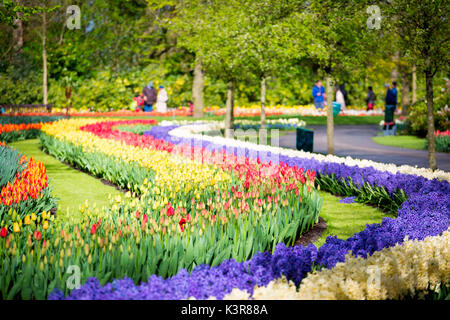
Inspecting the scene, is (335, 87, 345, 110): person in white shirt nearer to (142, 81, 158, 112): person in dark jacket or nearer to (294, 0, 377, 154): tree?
(142, 81, 158, 112): person in dark jacket

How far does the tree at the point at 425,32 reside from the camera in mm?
8234

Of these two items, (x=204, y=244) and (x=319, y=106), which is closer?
(x=204, y=244)

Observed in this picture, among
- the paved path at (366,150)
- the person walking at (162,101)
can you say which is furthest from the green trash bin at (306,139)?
the person walking at (162,101)

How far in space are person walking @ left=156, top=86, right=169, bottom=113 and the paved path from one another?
9.04 metres

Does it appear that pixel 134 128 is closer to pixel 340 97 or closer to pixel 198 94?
pixel 198 94

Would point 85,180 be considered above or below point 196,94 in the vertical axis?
below

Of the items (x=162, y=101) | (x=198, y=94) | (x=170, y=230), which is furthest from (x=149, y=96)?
(x=170, y=230)

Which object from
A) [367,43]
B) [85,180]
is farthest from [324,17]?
[85,180]

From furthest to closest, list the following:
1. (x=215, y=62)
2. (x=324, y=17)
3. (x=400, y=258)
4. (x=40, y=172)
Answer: (x=215, y=62) → (x=324, y=17) → (x=40, y=172) → (x=400, y=258)

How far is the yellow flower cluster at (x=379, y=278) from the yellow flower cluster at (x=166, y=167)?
2.25m

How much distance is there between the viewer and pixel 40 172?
23.5 ft

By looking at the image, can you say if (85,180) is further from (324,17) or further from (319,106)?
(319,106)

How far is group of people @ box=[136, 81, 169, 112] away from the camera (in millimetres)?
26328
